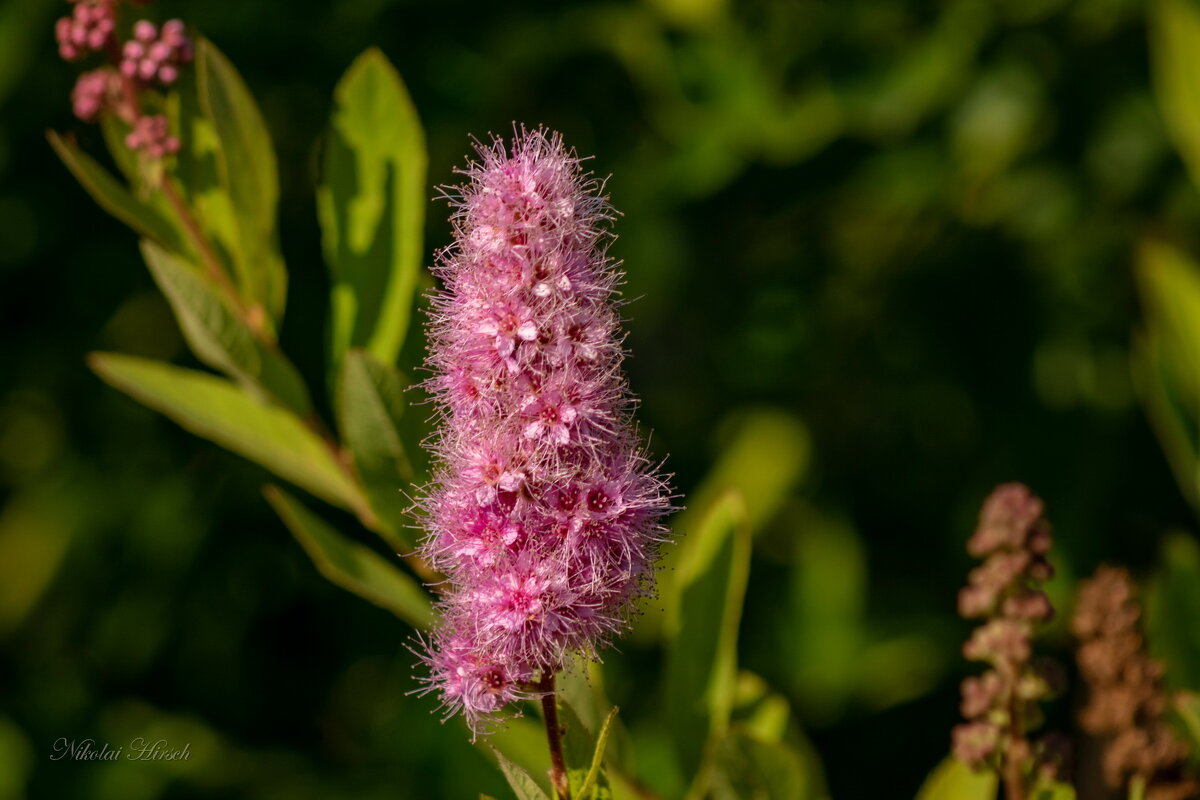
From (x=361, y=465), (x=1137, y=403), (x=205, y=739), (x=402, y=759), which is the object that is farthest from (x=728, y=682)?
(x=1137, y=403)

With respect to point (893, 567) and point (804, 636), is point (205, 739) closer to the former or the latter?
point (804, 636)

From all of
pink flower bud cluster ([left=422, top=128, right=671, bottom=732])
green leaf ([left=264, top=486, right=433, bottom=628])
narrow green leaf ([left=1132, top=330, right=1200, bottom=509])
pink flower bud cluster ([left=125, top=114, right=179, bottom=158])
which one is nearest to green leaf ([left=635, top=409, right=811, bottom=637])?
narrow green leaf ([left=1132, top=330, right=1200, bottom=509])

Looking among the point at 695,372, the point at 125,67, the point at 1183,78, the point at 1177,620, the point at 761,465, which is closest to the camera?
the point at 125,67

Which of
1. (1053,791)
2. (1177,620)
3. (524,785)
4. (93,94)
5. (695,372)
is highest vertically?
(93,94)

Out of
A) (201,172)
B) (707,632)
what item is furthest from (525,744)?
(201,172)

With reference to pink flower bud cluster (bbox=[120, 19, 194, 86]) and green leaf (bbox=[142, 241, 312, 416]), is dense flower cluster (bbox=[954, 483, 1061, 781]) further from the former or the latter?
pink flower bud cluster (bbox=[120, 19, 194, 86])

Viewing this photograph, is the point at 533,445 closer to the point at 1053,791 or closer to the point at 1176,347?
the point at 1053,791
